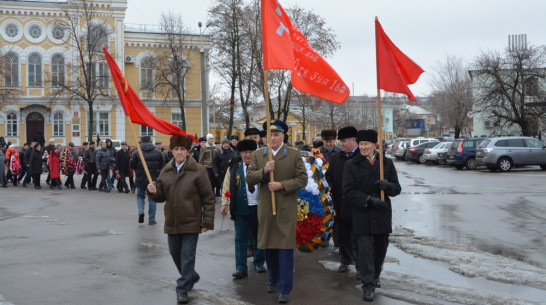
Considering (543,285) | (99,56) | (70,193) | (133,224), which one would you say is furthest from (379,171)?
(99,56)

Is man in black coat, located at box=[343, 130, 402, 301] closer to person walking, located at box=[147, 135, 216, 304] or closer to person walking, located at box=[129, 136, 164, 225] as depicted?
person walking, located at box=[147, 135, 216, 304]

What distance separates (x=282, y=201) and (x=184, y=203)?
1115mm

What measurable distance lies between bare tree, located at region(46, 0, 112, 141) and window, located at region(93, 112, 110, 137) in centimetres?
110

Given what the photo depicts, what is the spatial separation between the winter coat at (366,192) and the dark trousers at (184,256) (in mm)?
1833

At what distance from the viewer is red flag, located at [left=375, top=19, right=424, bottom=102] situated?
7.52 meters

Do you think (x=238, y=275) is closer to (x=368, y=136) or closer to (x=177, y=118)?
(x=368, y=136)

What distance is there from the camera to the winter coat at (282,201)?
6621mm

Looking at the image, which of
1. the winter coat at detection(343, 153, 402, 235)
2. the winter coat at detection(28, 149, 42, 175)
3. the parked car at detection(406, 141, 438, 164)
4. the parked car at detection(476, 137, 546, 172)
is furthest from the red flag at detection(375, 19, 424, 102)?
the parked car at detection(406, 141, 438, 164)

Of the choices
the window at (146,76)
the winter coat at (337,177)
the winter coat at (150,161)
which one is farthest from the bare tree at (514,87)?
the winter coat at (337,177)

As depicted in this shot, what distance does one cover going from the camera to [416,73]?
306 inches

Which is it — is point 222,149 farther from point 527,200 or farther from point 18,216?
point 527,200

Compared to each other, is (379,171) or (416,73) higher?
(416,73)

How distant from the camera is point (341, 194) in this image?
841 centimetres

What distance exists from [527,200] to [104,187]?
1440 cm
